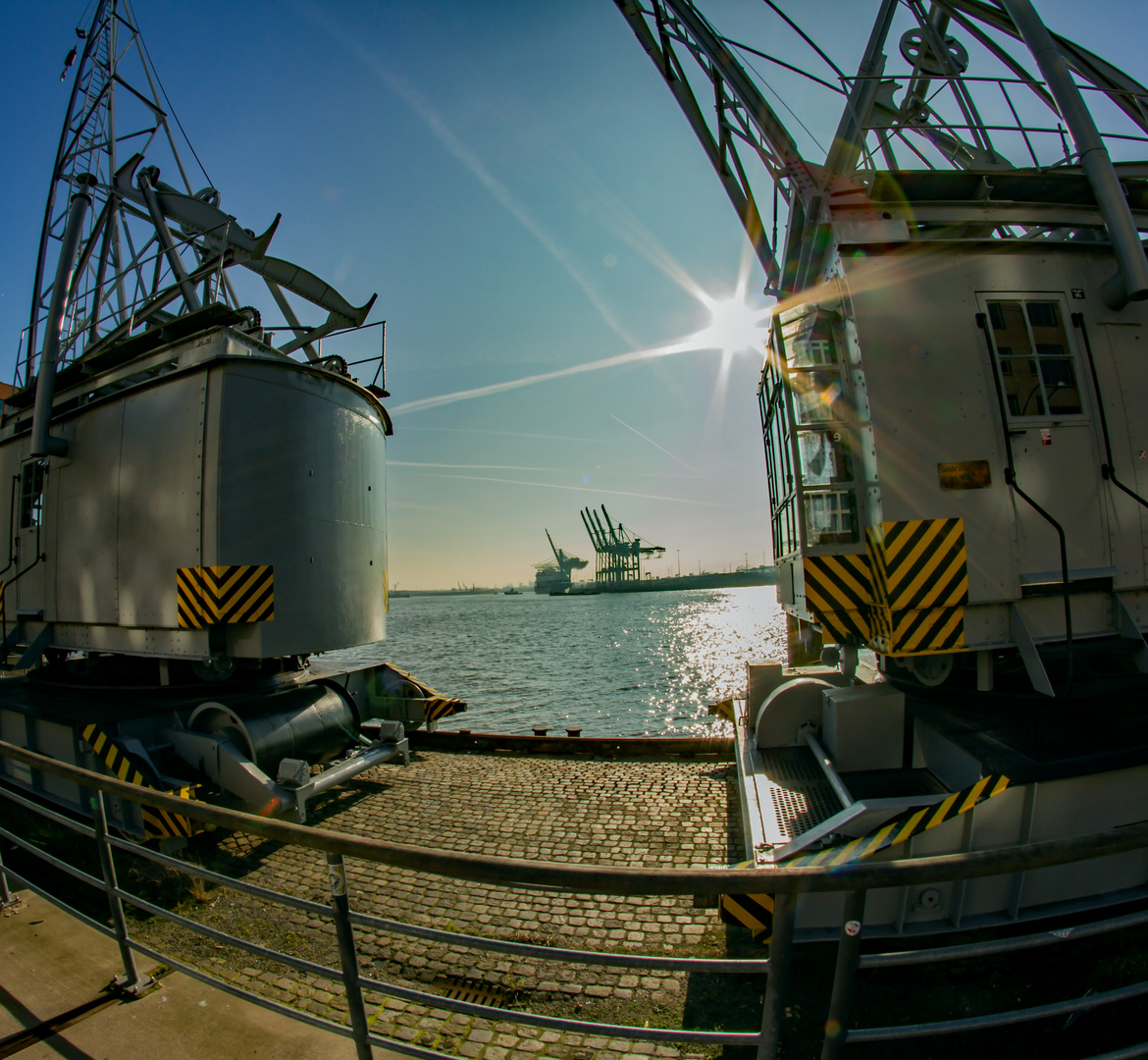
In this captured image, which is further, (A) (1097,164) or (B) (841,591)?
(B) (841,591)

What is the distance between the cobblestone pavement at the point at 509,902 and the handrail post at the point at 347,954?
715mm

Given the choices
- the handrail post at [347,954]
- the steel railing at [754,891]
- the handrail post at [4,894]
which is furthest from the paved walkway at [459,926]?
the steel railing at [754,891]

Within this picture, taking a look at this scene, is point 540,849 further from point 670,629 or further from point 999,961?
point 670,629

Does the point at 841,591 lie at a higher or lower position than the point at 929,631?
higher

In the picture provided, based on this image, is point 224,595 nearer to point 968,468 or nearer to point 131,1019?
point 131,1019

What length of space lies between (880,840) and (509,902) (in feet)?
9.56

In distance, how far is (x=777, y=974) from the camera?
178 cm

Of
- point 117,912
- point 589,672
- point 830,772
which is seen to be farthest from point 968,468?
point 589,672

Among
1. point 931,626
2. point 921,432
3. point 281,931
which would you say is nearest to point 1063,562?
point 931,626

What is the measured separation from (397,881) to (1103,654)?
6.33 meters

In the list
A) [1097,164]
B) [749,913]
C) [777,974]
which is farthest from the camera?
[1097,164]

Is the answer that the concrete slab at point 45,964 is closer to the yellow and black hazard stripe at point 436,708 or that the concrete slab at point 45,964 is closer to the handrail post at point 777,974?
the handrail post at point 777,974

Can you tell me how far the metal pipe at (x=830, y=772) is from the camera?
4.32 meters

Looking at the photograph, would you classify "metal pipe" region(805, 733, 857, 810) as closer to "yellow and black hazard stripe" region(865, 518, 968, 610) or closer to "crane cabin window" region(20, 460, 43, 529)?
"yellow and black hazard stripe" region(865, 518, 968, 610)
